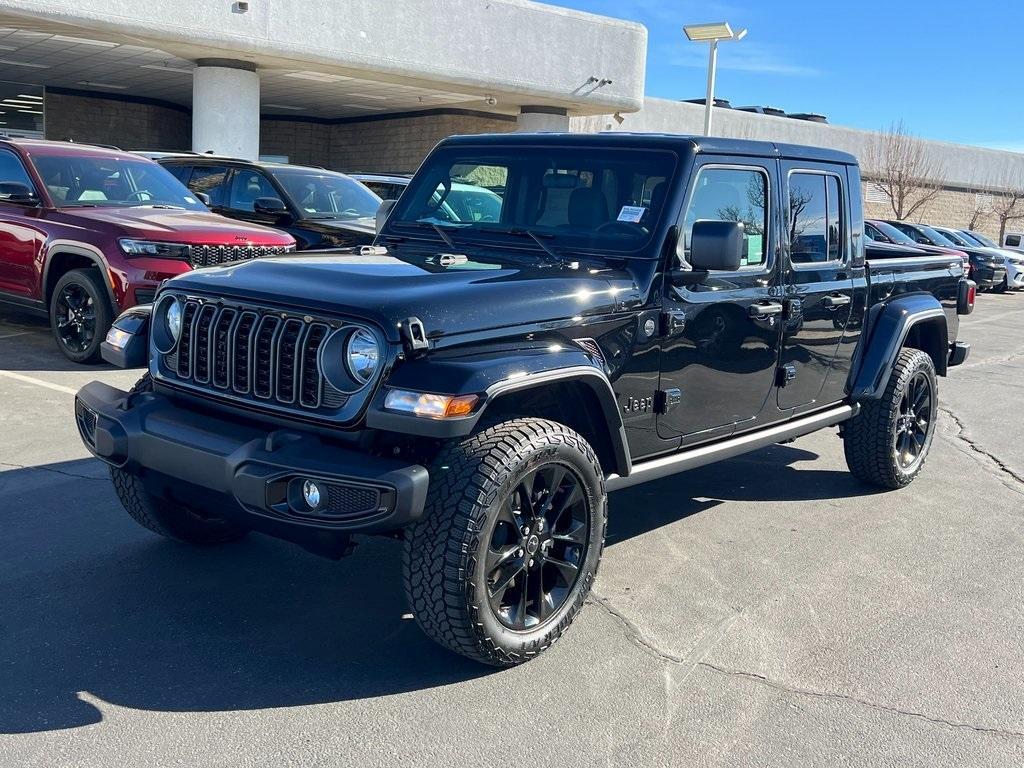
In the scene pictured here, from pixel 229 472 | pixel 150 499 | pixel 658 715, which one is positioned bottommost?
pixel 658 715

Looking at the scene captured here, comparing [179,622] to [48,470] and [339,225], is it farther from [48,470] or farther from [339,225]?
[339,225]

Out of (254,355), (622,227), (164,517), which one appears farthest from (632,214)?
(164,517)

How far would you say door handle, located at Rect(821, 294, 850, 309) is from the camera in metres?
5.33

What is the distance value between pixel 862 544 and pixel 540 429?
2.42 metres

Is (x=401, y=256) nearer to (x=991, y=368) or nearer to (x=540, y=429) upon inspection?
(x=540, y=429)

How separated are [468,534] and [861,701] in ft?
4.85

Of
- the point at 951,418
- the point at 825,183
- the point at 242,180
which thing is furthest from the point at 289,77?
the point at 825,183

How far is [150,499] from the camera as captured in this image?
431cm

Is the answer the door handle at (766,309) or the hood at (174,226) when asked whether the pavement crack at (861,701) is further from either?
the hood at (174,226)

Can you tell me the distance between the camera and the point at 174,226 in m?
8.55

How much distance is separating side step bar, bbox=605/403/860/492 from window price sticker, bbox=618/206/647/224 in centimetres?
103

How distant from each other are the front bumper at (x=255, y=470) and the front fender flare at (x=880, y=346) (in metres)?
3.38

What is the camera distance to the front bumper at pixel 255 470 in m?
3.19

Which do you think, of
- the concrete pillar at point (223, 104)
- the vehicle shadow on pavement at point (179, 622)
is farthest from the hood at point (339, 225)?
the concrete pillar at point (223, 104)
